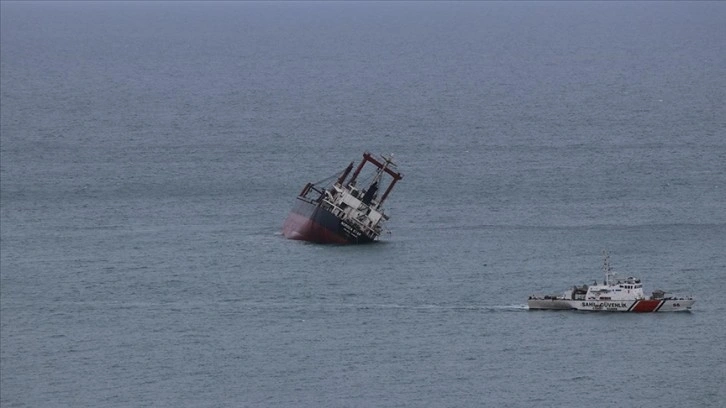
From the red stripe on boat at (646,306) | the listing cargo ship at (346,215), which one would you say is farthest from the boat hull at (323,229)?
the red stripe on boat at (646,306)

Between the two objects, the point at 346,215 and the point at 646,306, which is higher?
the point at 646,306

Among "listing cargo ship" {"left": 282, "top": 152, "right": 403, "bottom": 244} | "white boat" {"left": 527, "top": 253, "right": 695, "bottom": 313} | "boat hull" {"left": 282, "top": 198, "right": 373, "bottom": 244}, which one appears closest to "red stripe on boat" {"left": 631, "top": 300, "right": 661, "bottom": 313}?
"white boat" {"left": 527, "top": 253, "right": 695, "bottom": 313}

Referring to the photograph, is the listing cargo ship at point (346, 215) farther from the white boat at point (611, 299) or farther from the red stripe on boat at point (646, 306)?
the red stripe on boat at point (646, 306)

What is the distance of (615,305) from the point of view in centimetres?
15400

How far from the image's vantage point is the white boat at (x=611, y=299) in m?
153

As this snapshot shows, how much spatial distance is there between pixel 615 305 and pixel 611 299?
1.71 ft

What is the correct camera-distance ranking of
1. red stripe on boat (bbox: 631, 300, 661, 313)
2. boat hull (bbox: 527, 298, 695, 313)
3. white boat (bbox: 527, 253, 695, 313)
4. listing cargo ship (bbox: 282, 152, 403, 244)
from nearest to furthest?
1. boat hull (bbox: 527, 298, 695, 313)
2. red stripe on boat (bbox: 631, 300, 661, 313)
3. white boat (bbox: 527, 253, 695, 313)
4. listing cargo ship (bbox: 282, 152, 403, 244)

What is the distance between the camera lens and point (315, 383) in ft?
445

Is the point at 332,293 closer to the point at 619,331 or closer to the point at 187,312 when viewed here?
the point at 187,312

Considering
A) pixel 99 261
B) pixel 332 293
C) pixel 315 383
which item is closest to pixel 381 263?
pixel 332 293

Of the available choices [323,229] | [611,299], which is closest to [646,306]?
[611,299]

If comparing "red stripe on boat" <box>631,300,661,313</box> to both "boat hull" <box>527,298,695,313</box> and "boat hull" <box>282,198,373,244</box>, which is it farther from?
"boat hull" <box>282,198,373,244</box>

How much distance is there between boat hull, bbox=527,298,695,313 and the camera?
153 metres

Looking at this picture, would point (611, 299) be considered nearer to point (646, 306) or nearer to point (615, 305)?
point (615, 305)
